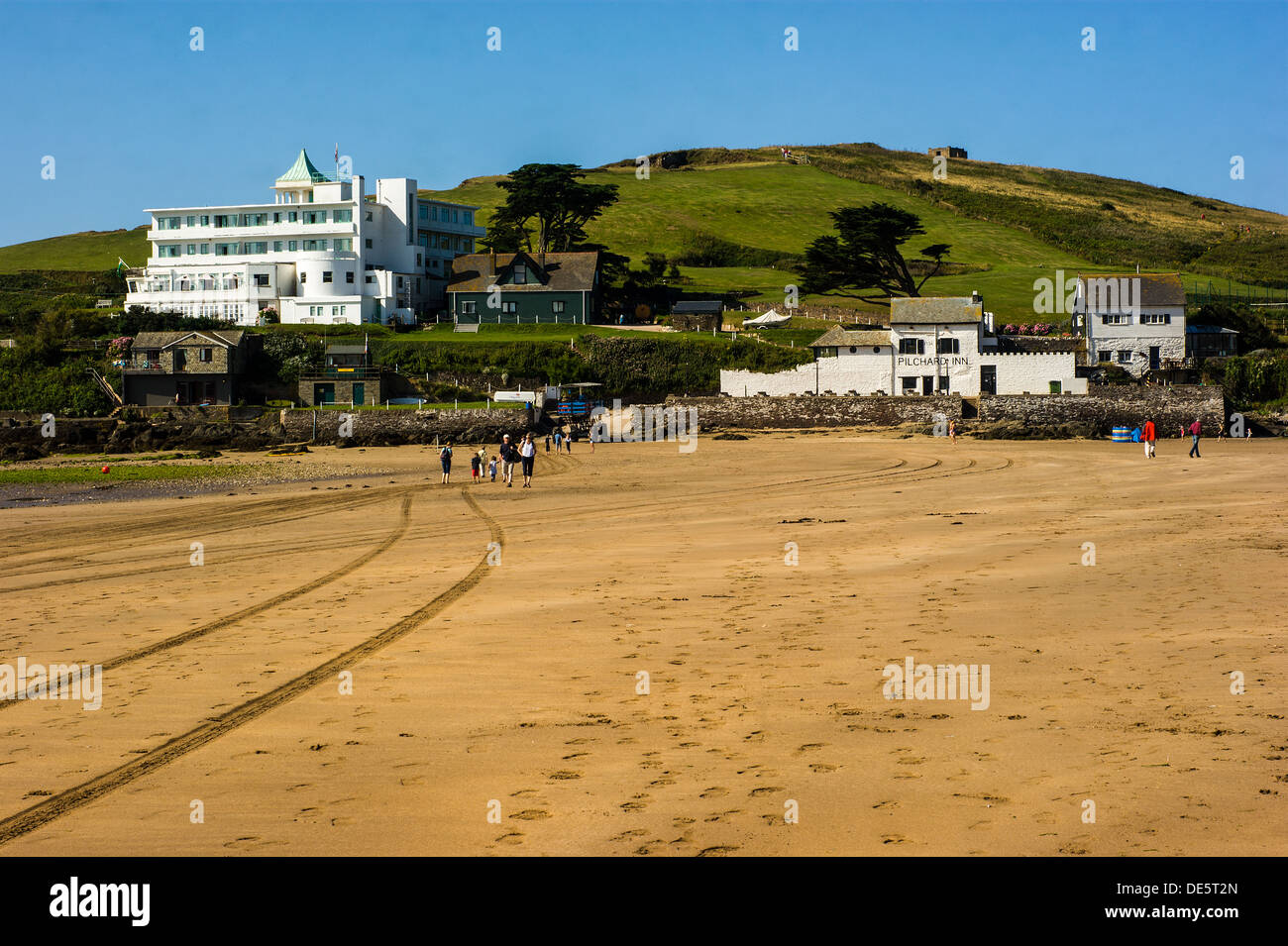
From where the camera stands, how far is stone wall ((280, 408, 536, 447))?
50344 mm

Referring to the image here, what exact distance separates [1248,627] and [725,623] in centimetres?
570

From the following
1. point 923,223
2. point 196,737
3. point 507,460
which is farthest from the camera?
point 923,223

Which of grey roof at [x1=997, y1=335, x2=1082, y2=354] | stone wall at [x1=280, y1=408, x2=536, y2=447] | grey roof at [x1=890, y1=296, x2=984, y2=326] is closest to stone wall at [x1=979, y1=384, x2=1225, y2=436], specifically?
grey roof at [x1=890, y1=296, x2=984, y2=326]

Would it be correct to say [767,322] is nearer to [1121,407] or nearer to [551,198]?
[551,198]

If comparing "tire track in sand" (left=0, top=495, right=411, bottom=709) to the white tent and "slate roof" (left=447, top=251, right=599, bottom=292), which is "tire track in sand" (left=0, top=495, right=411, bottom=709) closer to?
the white tent

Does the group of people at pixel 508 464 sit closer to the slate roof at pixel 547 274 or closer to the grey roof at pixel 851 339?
the grey roof at pixel 851 339

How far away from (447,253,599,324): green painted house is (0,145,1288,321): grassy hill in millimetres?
12216

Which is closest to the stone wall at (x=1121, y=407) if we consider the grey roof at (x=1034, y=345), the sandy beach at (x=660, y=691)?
the grey roof at (x=1034, y=345)

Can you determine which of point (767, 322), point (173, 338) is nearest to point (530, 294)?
point (767, 322)

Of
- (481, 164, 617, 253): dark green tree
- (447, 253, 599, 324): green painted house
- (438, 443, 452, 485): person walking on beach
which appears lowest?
(438, 443, 452, 485): person walking on beach

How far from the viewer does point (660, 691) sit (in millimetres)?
9531

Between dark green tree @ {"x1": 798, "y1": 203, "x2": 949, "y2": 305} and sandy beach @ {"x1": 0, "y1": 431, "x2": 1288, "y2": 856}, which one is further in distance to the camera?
dark green tree @ {"x1": 798, "y1": 203, "x2": 949, "y2": 305}

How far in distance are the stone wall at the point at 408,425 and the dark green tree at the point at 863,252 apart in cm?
3137

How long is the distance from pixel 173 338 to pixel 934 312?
1678 inches
